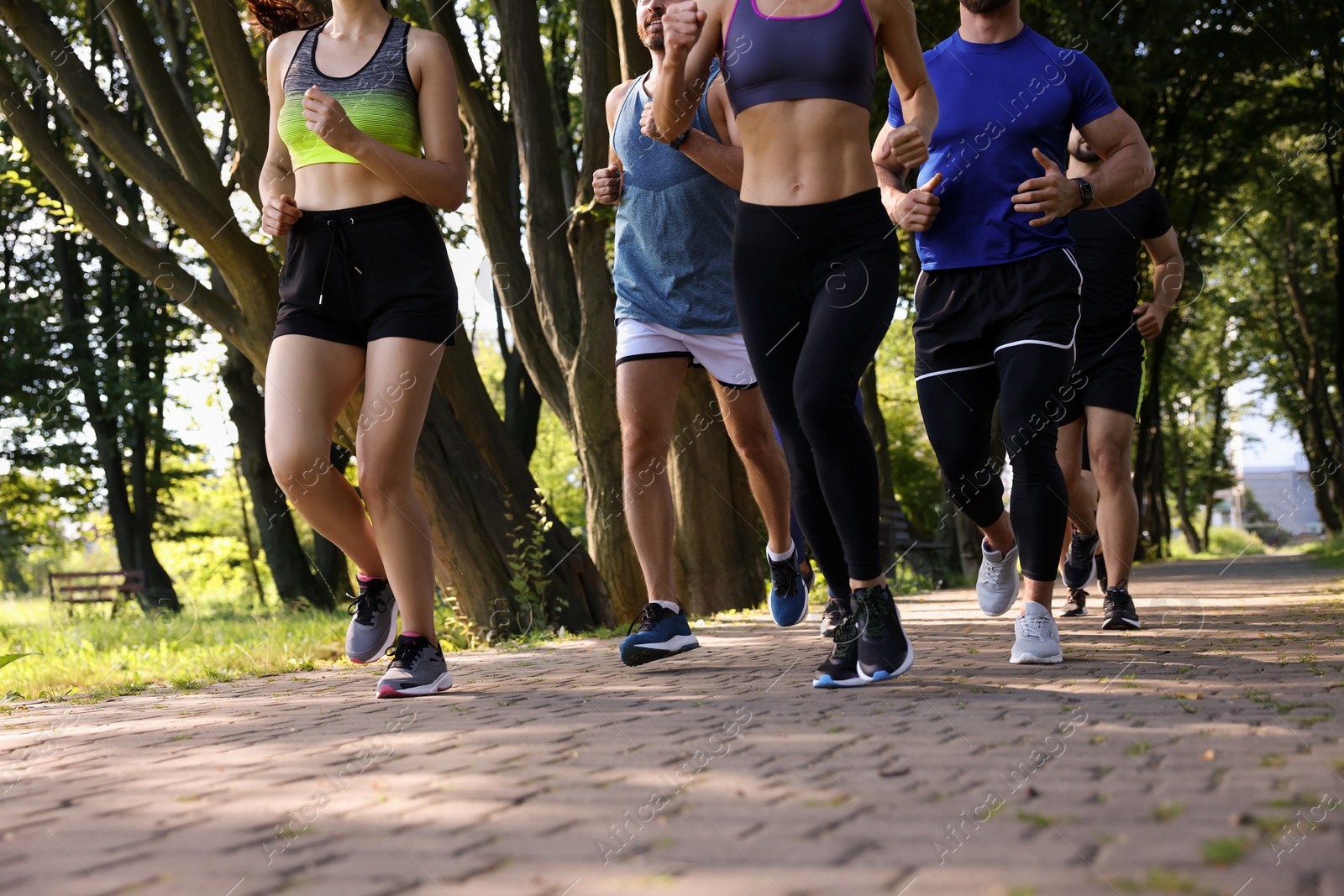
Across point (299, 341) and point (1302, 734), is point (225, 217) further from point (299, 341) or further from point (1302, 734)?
point (1302, 734)

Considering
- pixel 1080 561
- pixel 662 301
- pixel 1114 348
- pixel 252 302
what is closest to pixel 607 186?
pixel 662 301

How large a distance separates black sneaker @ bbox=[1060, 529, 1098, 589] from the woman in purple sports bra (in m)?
3.13

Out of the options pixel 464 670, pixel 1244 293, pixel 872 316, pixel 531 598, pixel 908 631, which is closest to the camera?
pixel 872 316

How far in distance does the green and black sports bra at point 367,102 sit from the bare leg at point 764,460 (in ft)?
5.90

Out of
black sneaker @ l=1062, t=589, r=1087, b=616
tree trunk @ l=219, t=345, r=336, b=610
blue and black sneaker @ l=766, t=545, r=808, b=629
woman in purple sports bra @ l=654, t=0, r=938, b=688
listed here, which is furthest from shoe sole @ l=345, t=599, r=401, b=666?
tree trunk @ l=219, t=345, r=336, b=610

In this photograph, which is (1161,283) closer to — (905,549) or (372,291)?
(372,291)

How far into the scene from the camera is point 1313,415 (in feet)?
101

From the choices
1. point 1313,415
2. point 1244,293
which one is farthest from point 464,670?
point 1244,293

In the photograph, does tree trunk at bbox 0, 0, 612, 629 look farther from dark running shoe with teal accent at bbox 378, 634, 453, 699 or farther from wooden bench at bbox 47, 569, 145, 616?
wooden bench at bbox 47, 569, 145, 616

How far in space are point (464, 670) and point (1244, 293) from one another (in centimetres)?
3267

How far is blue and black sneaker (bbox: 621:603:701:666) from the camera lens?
477 cm

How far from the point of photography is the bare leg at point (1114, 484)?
6293 millimetres

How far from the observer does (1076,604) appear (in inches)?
282

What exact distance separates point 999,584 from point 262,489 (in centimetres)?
1630
